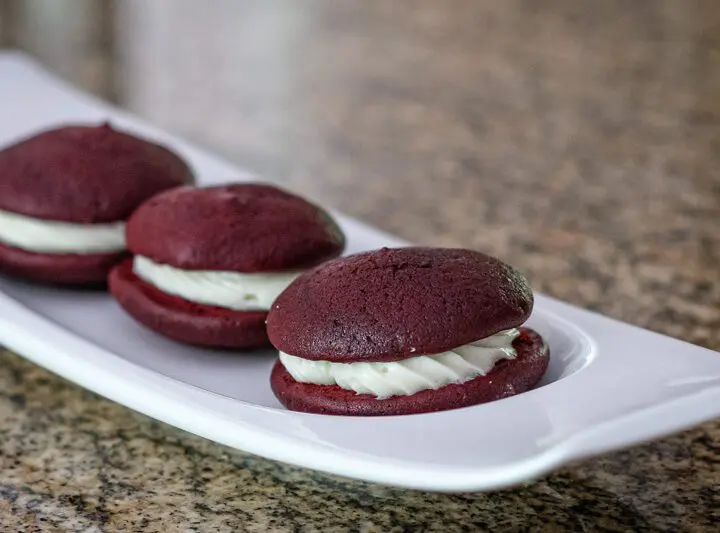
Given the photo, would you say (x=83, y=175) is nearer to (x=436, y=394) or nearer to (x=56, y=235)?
(x=56, y=235)

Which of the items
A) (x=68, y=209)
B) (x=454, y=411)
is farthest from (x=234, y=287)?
(x=454, y=411)

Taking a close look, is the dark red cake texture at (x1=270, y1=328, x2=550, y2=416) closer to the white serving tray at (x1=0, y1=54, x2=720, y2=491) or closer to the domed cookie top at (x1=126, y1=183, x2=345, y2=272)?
the white serving tray at (x1=0, y1=54, x2=720, y2=491)

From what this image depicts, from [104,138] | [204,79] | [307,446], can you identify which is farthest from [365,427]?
[204,79]

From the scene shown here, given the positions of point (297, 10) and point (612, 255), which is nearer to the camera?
point (612, 255)

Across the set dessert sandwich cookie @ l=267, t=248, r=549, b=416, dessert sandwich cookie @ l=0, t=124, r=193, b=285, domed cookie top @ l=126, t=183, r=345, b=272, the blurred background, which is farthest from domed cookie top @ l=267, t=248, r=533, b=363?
Answer: the blurred background

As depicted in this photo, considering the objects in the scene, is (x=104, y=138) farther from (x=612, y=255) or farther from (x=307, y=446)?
(x=612, y=255)

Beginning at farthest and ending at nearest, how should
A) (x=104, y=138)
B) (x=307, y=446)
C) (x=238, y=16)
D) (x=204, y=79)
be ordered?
(x=238, y=16) → (x=204, y=79) → (x=104, y=138) → (x=307, y=446)

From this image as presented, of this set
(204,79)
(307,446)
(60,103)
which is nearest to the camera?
(307,446)
